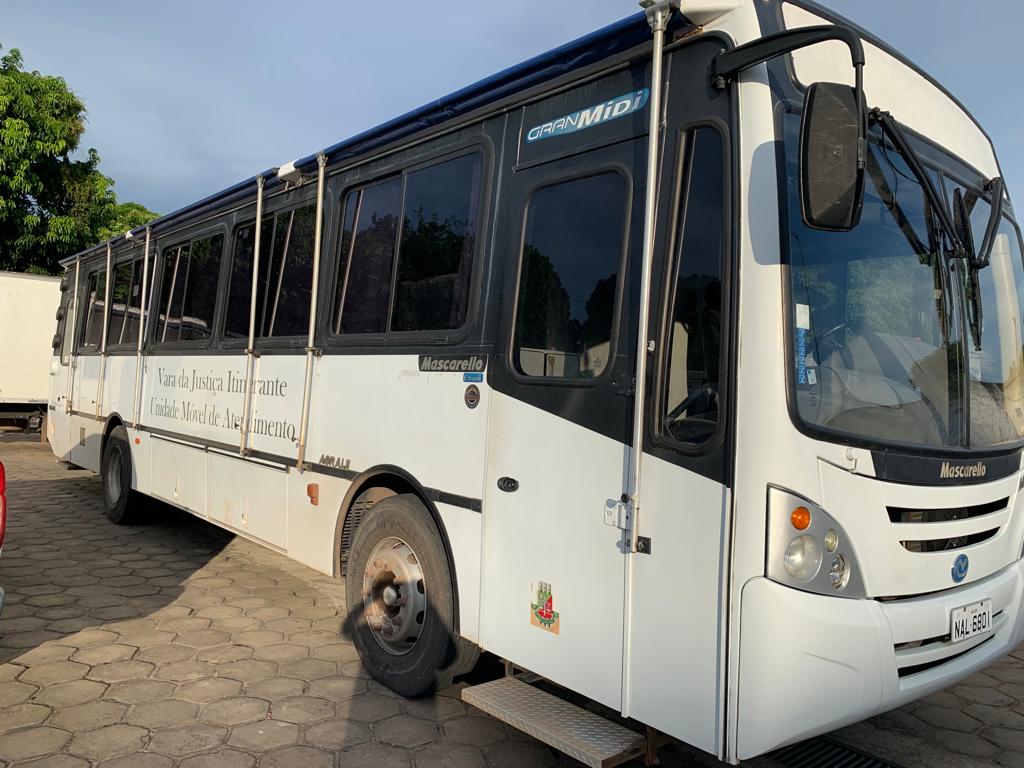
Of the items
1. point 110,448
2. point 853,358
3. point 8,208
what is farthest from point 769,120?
point 8,208

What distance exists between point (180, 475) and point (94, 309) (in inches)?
144

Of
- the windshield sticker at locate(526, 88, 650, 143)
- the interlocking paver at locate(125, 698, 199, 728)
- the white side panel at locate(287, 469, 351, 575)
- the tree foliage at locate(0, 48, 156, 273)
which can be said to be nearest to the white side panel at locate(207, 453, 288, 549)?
the white side panel at locate(287, 469, 351, 575)

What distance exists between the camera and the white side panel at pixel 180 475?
254 inches

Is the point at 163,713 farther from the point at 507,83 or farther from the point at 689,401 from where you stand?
the point at 507,83

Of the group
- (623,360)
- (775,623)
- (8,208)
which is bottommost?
(775,623)

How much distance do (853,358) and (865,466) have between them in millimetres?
387

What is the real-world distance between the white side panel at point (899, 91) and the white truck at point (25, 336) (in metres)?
16.1

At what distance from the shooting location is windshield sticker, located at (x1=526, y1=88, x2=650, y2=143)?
10.5 ft

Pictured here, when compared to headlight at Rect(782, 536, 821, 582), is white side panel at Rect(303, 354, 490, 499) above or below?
above

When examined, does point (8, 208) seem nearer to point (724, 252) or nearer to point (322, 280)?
point (322, 280)

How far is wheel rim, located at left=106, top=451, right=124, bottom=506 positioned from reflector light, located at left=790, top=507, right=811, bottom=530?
23.8 ft

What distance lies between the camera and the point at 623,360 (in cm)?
308

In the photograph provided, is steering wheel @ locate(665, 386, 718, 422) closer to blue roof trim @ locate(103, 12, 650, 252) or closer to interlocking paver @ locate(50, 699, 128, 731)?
blue roof trim @ locate(103, 12, 650, 252)

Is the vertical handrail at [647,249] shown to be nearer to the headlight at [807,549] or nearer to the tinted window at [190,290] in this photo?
the headlight at [807,549]
